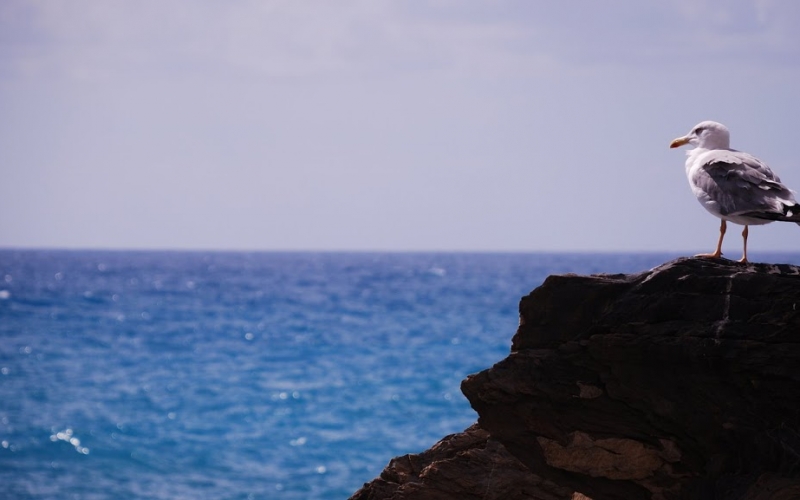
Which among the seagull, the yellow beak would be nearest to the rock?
the seagull

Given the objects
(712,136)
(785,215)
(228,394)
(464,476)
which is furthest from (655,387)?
(228,394)

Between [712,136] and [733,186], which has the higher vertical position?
[712,136]

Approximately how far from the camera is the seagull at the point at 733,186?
181 inches

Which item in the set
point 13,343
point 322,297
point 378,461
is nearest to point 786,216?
point 378,461

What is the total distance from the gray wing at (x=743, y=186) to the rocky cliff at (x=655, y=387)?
11.9 inches

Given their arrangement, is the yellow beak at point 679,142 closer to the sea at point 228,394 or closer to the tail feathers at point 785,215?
the tail feathers at point 785,215

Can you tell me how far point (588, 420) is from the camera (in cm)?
480

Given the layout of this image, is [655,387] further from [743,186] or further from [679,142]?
[679,142]

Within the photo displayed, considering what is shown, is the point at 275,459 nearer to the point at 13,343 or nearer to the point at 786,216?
the point at 786,216

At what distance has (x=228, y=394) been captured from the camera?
61.3 feet

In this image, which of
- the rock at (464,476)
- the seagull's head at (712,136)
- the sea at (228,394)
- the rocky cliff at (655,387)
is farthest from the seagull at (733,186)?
the sea at (228,394)

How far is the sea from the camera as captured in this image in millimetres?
13438

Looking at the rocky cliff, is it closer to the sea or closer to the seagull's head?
the seagull's head

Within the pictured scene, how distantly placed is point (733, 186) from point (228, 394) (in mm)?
15171
